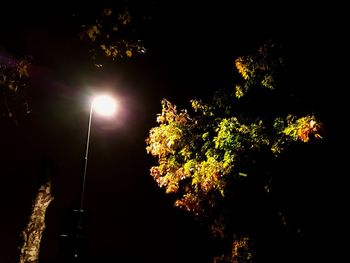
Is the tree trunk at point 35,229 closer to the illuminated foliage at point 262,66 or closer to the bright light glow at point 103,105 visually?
the bright light glow at point 103,105

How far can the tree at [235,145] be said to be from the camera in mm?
9469

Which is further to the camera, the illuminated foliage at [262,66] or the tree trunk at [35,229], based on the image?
the tree trunk at [35,229]

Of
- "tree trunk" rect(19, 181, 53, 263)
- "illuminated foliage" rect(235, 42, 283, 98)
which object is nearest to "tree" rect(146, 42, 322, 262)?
"illuminated foliage" rect(235, 42, 283, 98)

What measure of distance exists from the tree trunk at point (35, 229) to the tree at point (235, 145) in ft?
12.1

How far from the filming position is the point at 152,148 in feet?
40.1

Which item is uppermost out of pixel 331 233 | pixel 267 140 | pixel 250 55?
pixel 250 55

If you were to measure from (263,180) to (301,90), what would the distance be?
2736mm

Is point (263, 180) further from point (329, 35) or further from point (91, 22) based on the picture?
point (91, 22)

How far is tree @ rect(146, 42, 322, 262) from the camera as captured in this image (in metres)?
9.47

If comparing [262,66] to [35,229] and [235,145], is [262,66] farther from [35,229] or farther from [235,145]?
[35,229]

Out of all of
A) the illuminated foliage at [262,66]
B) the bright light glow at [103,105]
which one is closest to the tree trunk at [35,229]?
the bright light glow at [103,105]

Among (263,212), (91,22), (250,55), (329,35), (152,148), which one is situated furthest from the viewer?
(152,148)

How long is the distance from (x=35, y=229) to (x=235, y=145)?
683 cm

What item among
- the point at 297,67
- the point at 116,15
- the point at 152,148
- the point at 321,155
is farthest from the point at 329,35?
the point at 152,148
